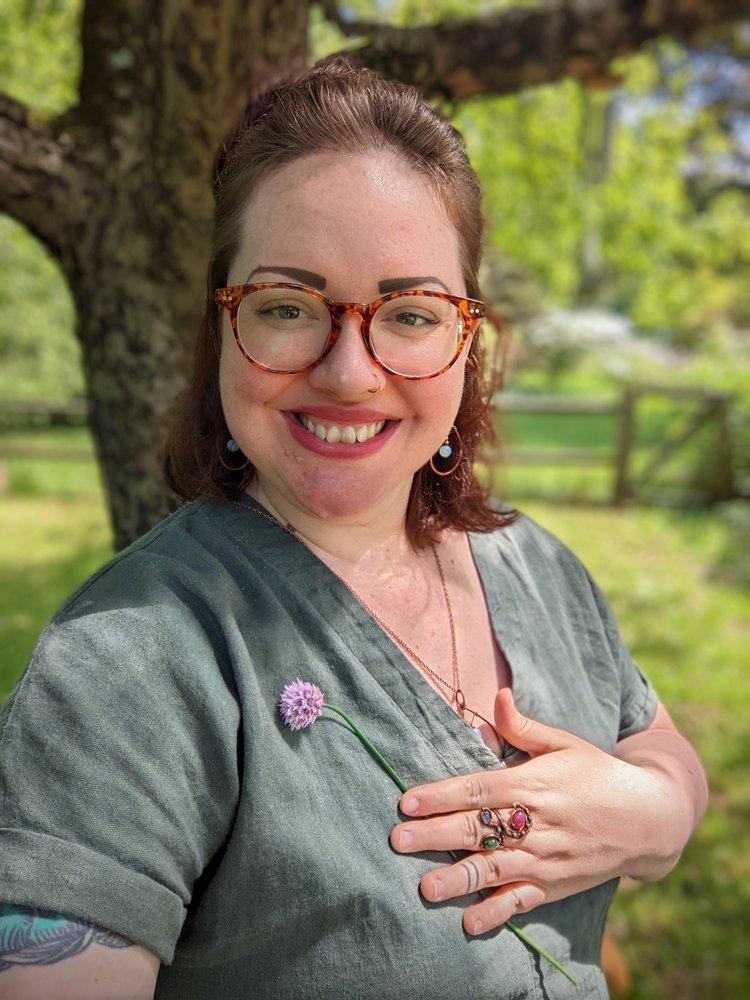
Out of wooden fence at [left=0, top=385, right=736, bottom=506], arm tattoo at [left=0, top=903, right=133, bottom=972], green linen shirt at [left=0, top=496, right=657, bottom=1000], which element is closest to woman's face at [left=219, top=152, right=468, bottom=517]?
green linen shirt at [left=0, top=496, right=657, bottom=1000]

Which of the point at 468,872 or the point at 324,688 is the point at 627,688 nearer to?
the point at 468,872

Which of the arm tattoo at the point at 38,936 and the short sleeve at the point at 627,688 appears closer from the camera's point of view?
the arm tattoo at the point at 38,936

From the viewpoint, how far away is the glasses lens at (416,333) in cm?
139

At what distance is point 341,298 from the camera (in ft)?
4.45

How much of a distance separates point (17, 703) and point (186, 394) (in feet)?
2.54

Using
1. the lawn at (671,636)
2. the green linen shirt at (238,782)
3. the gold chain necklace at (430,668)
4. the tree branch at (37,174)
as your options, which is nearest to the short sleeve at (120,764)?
the green linen shirt at (238,782)

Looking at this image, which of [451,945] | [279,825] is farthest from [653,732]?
[279,825]

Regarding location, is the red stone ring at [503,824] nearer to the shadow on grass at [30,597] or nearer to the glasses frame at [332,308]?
the glasses frame at [332,308]

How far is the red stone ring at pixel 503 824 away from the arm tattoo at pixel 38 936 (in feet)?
1.96

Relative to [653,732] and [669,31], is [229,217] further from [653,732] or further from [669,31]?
[669,31]

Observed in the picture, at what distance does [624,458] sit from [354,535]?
26.2ft

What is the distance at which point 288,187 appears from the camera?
1369 mm

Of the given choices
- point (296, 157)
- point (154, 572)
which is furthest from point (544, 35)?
point (154, 572)

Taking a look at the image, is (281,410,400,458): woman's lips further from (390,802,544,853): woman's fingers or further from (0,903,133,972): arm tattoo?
(0,903,133,972): arm tattoo
